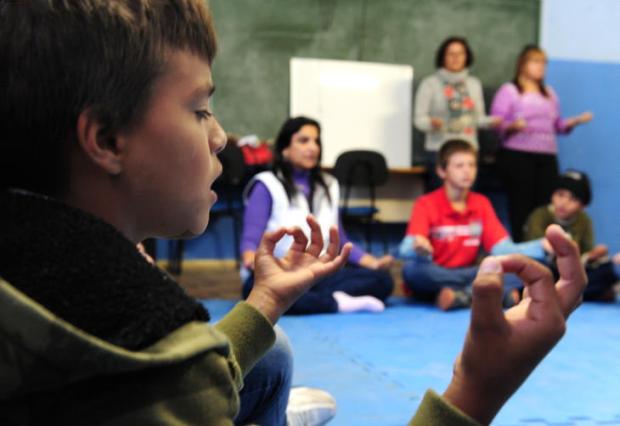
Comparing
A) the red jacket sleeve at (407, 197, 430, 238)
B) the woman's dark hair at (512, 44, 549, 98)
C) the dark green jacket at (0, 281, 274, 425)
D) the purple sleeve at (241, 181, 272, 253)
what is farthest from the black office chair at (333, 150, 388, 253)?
the dark green jacket at (0, 281, 274, 425)

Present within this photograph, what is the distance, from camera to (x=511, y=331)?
496 millimetres

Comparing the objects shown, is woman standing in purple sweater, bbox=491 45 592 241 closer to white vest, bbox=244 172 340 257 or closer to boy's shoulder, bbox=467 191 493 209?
boy's shoulder, bbox=467 191 493 209

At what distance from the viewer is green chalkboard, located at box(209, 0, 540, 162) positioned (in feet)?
14.5

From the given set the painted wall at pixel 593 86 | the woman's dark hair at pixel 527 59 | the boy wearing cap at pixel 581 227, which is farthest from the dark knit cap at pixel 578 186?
the woman's dark hair at pixel 527 59

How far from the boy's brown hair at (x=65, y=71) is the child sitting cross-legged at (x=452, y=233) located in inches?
94.0

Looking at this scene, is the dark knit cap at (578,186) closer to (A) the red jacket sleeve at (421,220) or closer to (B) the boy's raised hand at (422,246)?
(A) the red jacket sleeve at (421,220)

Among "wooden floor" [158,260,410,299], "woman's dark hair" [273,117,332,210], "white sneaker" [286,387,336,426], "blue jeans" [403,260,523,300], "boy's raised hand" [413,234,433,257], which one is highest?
"woman's dark hair" [273,117,332,210]

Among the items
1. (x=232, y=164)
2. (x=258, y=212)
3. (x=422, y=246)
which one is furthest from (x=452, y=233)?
(x=232, y=164)

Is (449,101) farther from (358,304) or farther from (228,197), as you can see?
(358,304)

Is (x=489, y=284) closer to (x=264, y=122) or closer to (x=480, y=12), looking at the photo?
(x=264, y=122)

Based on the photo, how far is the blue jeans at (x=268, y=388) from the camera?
2.91 feet

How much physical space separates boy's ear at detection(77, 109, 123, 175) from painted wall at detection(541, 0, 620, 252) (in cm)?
396

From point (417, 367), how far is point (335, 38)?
10.6 feet

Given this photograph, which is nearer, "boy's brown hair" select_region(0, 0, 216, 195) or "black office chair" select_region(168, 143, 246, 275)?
"boy's brown hair" select_region(0, 0, 216, 195)
